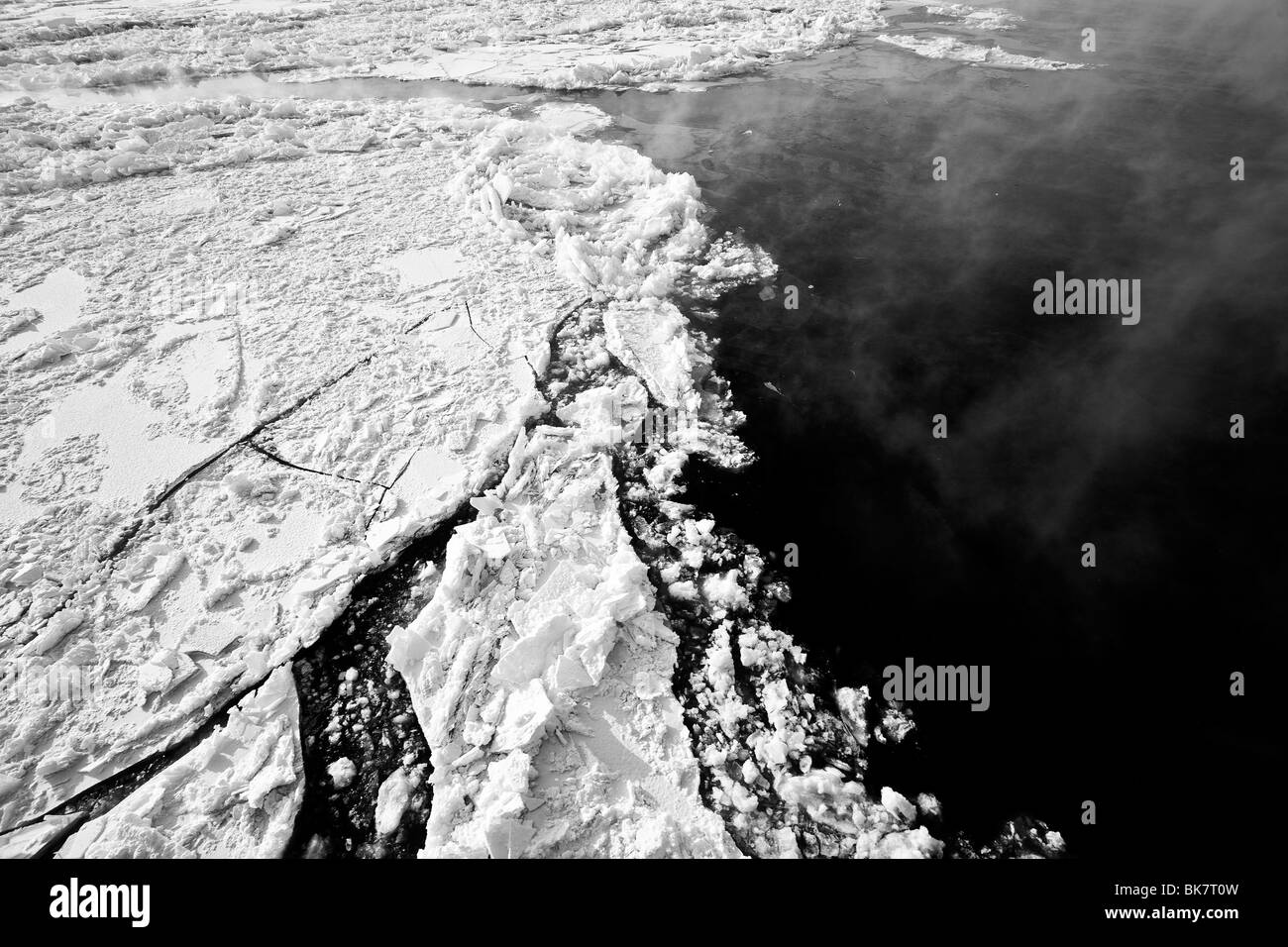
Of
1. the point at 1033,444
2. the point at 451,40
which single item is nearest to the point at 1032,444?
the point at 1033,444

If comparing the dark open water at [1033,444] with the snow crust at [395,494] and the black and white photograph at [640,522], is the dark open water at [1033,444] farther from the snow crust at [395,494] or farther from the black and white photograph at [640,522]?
the snow crust at [395,494]

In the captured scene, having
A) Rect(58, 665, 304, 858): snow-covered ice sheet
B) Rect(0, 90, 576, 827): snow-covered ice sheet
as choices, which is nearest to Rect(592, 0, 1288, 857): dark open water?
Rect(0, 90, 576, 827): snow-covered ice sheet

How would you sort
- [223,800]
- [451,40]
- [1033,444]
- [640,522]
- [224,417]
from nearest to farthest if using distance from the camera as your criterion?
[223,800] < [640,522] < [1033,444] < [224,417] < [451,40]

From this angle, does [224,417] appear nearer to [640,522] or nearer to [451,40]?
[640,522]

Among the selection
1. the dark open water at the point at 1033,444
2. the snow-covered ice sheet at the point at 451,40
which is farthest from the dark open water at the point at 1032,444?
the snow-covered ice sheet at the point at 451,40

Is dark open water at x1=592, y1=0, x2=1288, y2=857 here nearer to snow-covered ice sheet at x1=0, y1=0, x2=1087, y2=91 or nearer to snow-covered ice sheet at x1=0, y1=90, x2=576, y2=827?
snow-covered ice sheet at x1=0, y1=90, x2=576, y2=827
